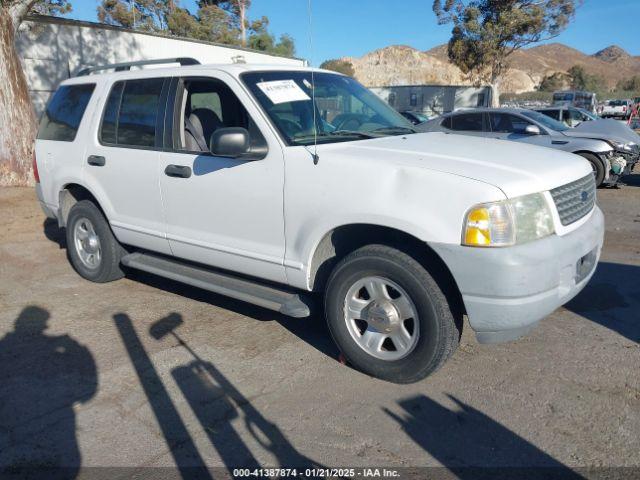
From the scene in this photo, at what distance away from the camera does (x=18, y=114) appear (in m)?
10.2

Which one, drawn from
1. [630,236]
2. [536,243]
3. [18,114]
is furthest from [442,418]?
[18,114]

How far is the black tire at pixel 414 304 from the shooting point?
3.17 m

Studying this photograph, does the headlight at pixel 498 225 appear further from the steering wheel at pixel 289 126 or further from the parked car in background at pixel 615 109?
the parked car in background at pixel 615 109

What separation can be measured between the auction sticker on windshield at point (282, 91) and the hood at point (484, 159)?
24.5 inches

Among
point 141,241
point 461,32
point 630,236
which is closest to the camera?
point 141,241

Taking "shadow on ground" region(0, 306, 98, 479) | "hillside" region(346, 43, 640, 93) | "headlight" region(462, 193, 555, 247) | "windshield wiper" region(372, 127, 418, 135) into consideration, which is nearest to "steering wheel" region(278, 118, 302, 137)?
"windshield wiper" region(372, 127, 418, 135)

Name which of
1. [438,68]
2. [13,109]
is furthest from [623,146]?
[438,68]

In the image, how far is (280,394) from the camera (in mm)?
3404

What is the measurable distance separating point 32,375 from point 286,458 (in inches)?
78.8

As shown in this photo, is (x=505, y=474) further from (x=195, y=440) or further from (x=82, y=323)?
(x=82, y=323)

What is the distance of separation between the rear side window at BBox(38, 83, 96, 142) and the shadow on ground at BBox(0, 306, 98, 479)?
1908 millimetres

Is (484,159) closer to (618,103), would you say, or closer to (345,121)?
(345,121)

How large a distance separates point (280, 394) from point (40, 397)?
4.93ft

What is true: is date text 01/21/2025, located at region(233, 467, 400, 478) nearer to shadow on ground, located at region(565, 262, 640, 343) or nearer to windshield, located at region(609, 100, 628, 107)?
shadow on ground, located at region(565, 262, 640, 343)
